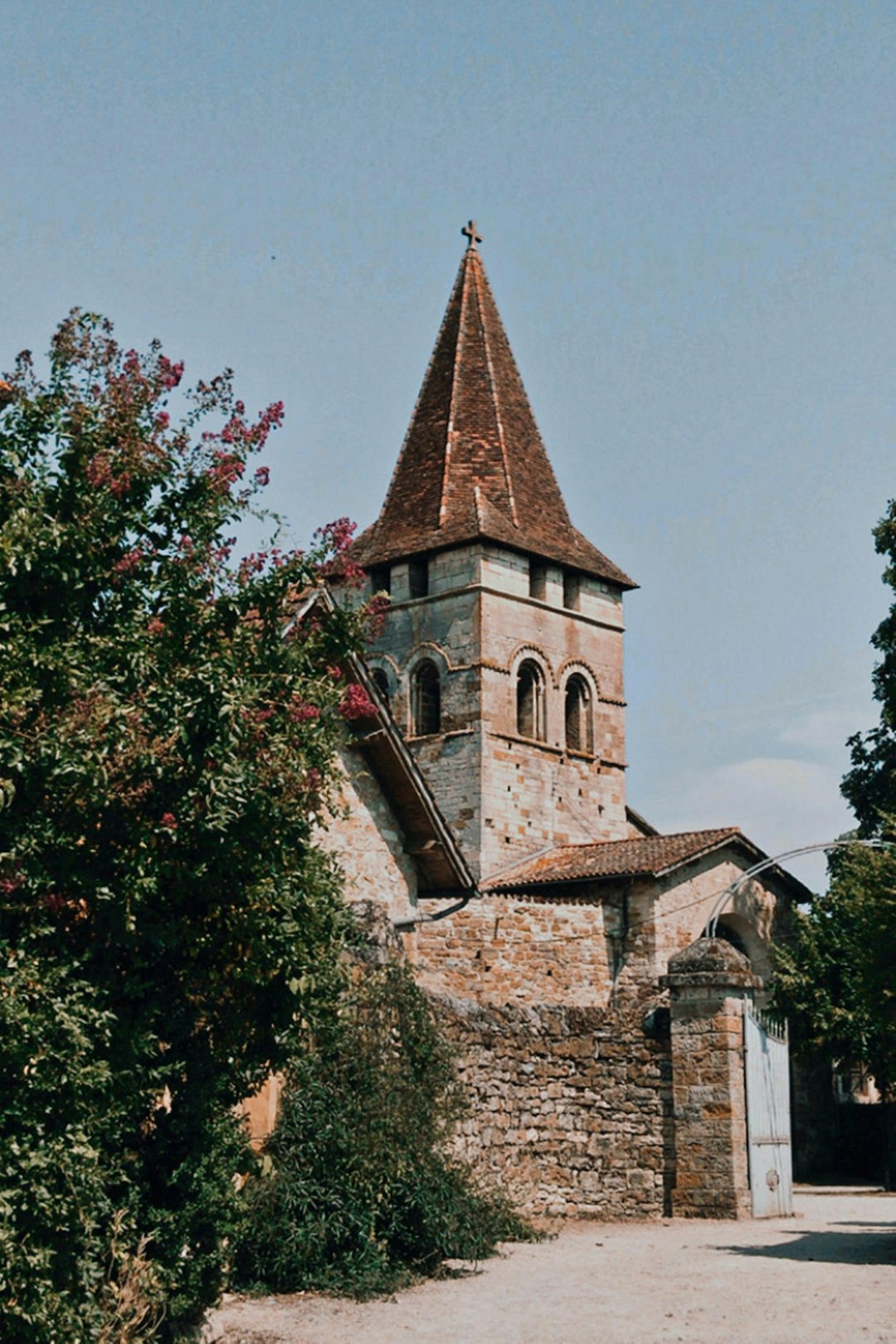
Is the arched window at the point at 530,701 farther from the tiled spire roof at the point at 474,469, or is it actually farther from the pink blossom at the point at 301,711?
the pink blossom at the point at 301,711

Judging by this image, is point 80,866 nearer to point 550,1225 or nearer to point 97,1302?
point 97,1302

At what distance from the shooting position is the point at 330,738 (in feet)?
27.7

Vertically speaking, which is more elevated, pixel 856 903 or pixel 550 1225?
pixel 856 903

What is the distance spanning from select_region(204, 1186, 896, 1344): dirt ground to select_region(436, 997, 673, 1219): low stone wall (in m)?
1.29

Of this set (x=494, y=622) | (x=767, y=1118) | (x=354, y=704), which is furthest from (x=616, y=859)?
(x=354, y=704)

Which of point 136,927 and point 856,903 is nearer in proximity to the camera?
point 136,927

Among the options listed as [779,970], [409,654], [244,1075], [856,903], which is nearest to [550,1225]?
[244,1075]

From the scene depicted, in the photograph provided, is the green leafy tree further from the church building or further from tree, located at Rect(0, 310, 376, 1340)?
tree, located at Rect(0, 310, 376, 1340)

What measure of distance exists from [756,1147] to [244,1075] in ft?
25.0

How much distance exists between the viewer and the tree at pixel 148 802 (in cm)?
741

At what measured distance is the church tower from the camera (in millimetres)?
33156

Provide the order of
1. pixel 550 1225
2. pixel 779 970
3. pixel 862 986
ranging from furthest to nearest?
1. pixel 779 970
2. pixel 550 1225
3. pixel 862 986

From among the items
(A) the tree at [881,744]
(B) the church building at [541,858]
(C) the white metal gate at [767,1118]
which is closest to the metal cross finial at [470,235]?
(B) the church building at [541,858]

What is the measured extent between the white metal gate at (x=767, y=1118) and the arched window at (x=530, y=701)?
18.5 metres
